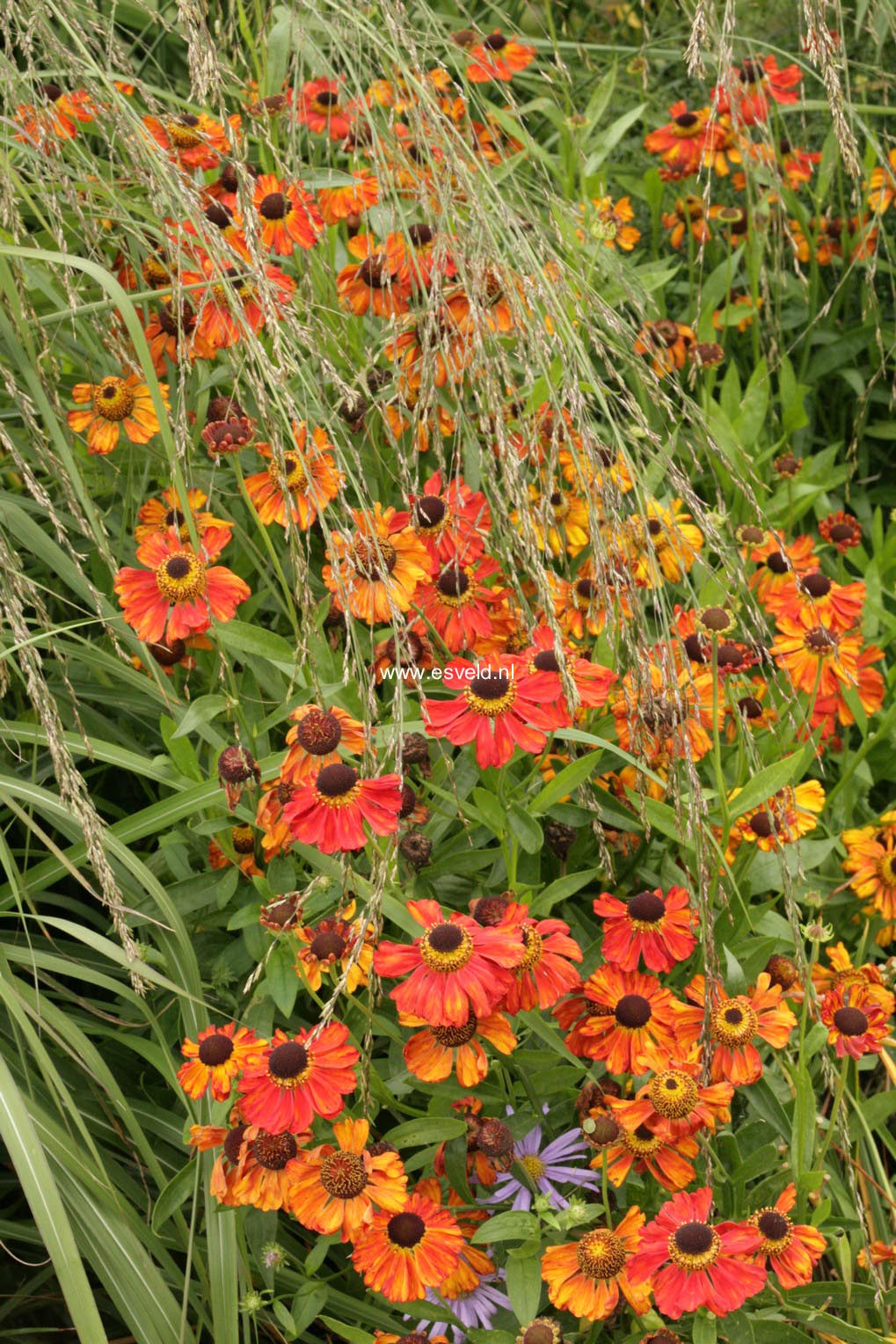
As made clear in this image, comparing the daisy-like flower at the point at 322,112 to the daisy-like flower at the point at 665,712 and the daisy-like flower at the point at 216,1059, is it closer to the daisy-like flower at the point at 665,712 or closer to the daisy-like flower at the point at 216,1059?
the daisy-like flower at the point at 665,712

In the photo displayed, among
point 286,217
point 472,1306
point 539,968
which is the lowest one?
point 472,1306

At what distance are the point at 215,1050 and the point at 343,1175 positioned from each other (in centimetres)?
12

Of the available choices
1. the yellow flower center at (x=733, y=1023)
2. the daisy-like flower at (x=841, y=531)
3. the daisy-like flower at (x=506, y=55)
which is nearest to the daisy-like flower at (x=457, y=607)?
the yellow flower center at (x=733, y=1023)

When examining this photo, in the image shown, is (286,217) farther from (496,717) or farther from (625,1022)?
(625,1022)

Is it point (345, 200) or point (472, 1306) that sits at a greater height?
point (345, 200)

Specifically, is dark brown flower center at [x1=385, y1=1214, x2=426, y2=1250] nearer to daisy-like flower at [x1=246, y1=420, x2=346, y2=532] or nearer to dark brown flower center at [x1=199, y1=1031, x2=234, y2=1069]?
dark brown flower center at [x1=199, y1=1031, x2=234, y2=1069]

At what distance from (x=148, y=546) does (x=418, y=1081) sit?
1.52 ft

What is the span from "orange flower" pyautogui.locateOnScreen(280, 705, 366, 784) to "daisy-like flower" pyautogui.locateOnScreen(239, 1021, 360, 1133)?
176mm

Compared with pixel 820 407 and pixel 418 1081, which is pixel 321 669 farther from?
pixel 820 407

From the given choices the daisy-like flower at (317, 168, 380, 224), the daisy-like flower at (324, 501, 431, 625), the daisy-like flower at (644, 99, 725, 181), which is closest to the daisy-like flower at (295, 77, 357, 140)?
the daisy-like flower at (317, 168, 380, 224)

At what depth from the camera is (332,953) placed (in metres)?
0.93

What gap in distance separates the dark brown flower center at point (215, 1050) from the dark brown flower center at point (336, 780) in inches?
7.3

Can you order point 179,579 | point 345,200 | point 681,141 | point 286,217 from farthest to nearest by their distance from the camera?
point 681,141 → point 345,200 → point 286,217 → point 179,579

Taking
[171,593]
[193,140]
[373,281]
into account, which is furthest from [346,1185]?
[193,140]
